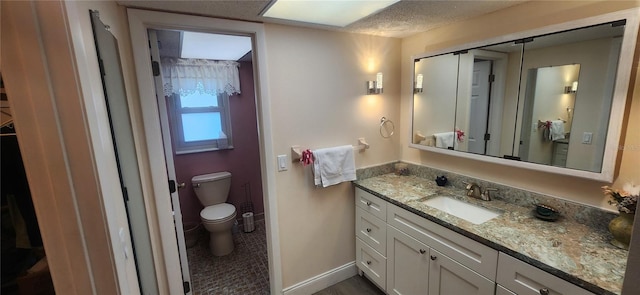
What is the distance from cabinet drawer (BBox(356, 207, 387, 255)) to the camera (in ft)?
6.66

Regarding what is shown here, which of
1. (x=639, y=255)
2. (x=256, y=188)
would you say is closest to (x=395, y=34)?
(x=639, y=255)

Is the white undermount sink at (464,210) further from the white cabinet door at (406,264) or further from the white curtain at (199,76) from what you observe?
the white curtain at (199,76)

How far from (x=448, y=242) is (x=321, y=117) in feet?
4.02

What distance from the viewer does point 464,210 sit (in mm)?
1857

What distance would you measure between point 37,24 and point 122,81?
846mm

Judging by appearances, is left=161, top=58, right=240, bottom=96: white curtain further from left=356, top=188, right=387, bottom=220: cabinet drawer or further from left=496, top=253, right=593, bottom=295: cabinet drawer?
left=496, top=253, right=593, bottom=295: cabinet drawer

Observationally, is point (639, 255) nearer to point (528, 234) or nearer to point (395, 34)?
point (528, 234)

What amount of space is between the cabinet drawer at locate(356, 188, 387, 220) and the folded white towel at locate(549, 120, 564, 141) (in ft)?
3.52

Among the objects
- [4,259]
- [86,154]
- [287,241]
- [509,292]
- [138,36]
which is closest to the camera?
[86,154]

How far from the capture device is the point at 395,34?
7.27 feet

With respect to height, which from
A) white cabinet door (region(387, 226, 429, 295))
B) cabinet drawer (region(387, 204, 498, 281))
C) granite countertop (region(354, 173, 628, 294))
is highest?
granite countertop (region(354, 173, 628, 294))

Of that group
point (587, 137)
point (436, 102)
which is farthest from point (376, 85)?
point (587, 137)

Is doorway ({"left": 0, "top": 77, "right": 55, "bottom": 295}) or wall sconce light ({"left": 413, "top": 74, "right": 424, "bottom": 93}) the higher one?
wall sconce light ({"left": 413, "top": 74, "right": 424, "bottom": 93})

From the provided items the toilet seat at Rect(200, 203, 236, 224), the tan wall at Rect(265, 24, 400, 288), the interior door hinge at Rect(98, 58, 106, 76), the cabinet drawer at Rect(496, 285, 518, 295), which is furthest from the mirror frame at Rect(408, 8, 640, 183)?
the toilet seat at Rect(200, 203, 236, 224)
